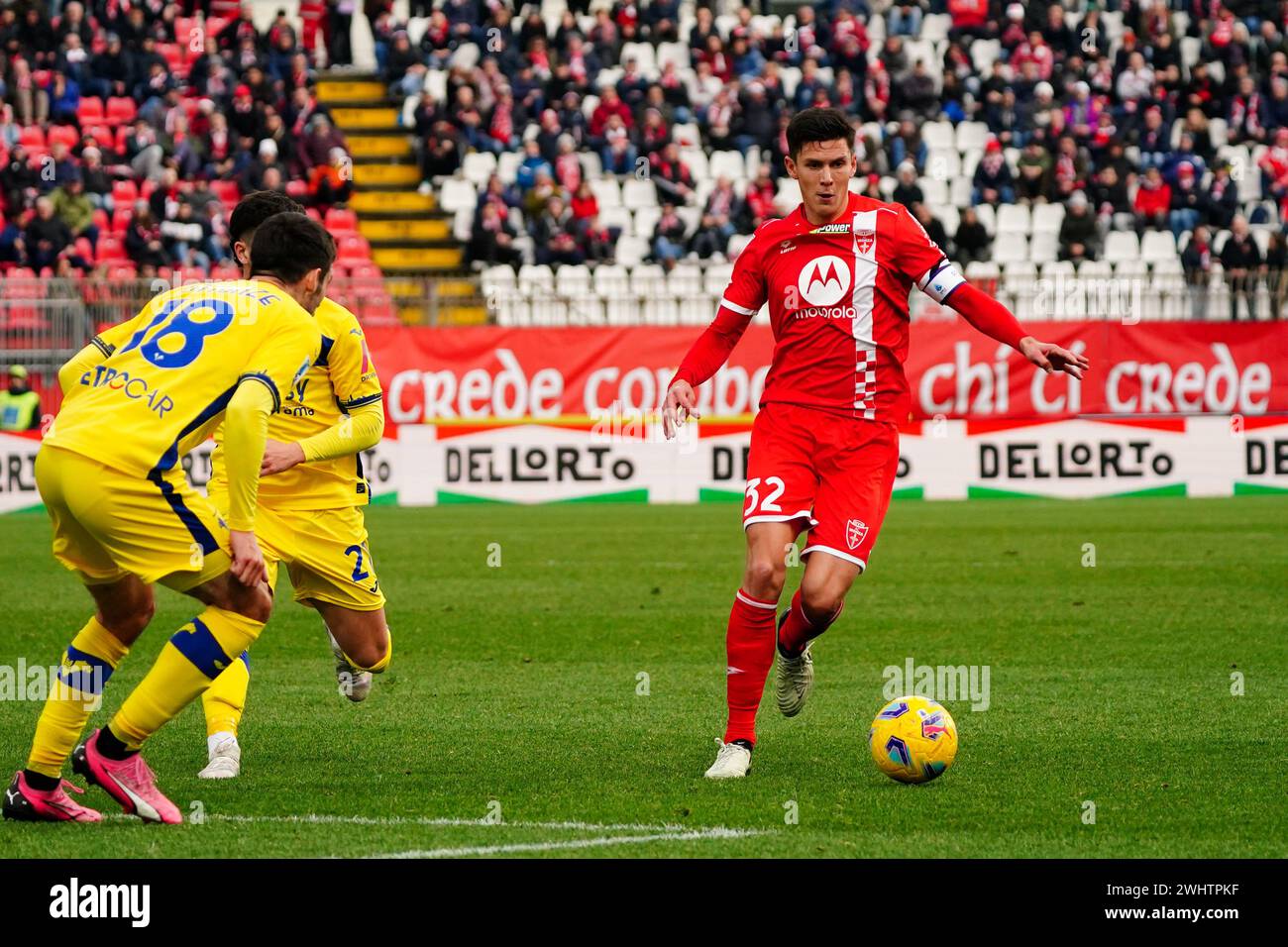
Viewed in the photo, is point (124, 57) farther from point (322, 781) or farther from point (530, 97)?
point (322, 781)

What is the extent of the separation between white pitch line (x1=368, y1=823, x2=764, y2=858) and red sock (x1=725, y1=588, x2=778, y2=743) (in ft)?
3.97

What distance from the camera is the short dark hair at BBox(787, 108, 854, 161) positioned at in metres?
7.14

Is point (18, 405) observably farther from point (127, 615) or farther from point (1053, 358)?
point (1053, 358)

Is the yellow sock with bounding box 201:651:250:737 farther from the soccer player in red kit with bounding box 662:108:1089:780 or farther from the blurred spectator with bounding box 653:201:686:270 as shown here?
the blurred spectator with bounding box 653:201:686:270

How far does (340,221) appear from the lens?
28312mm

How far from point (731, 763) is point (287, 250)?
2452 millimetres

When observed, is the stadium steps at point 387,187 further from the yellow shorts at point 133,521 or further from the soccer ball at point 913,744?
the yellow shorts at point 133,521

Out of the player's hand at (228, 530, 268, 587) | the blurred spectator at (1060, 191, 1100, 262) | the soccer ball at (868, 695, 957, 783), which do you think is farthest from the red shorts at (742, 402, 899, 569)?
Answer: the blurred spectator at (1060, 191, 1100, 262)

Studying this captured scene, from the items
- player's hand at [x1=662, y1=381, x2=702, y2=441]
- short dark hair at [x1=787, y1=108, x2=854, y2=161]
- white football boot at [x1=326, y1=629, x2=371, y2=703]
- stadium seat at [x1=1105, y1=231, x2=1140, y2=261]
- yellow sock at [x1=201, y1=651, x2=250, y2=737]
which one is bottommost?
stadium seat at [x1=1105, y1=231, x2=1140, y2=261]

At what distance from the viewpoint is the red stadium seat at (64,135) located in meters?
28.0

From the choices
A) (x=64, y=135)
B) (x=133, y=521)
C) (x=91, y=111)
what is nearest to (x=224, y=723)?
(x=133, y=521)

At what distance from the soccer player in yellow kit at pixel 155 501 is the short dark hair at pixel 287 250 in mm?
23

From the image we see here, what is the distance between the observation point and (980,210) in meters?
27.6
